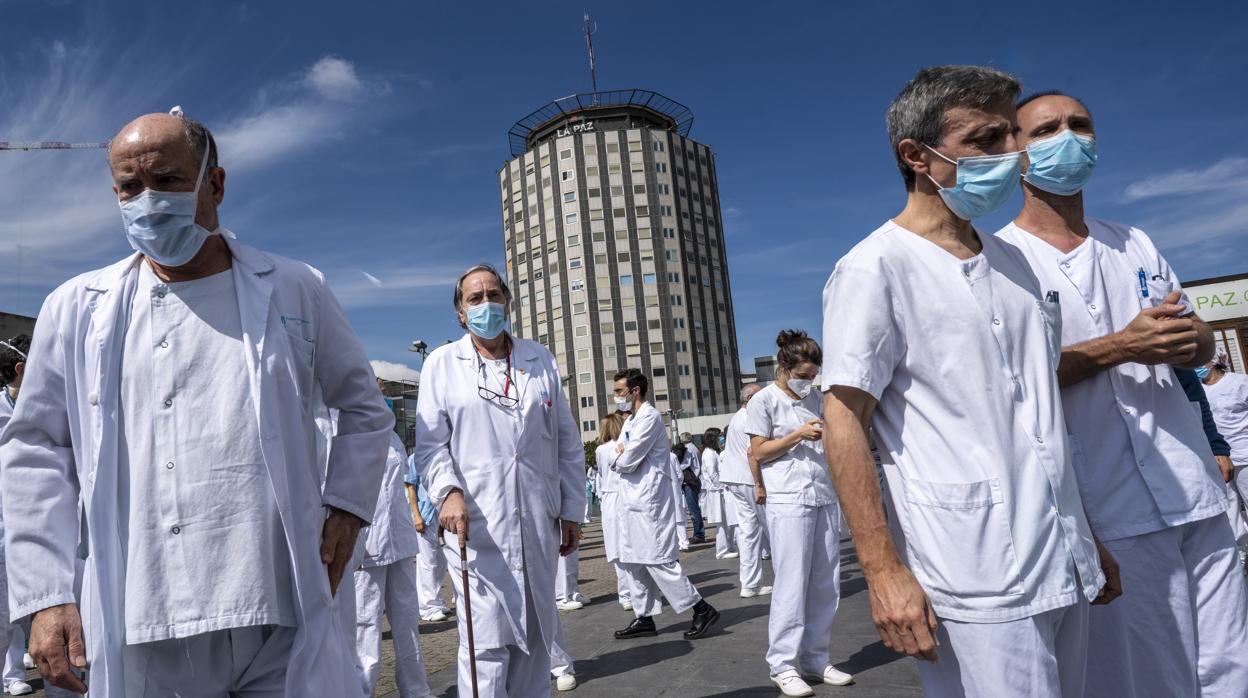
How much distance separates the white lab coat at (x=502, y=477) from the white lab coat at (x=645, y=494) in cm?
343

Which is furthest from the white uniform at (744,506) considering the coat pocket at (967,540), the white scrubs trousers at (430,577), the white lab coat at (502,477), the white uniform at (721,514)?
the coat pocket at (967,540)

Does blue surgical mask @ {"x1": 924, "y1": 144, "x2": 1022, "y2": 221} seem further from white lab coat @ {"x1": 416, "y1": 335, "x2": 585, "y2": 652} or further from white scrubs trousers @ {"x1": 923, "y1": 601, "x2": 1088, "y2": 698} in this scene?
white lab coat @ {"x1": 416, "y1": 335, "x2": 585, "y2": 652}

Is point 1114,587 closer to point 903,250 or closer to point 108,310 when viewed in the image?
point 903,250

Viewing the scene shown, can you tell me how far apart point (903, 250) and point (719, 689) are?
415 centimetres

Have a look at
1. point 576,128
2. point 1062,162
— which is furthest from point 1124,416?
point 576,128

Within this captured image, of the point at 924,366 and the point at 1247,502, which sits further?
the point at 1247,502

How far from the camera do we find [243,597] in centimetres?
225

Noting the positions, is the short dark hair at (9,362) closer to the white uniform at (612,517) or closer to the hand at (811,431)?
the hand at (811,431)

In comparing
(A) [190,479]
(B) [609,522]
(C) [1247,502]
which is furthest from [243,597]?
(C) [1247,502]

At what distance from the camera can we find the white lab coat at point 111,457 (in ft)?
7.37

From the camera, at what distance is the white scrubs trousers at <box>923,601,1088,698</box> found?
80.7 inches

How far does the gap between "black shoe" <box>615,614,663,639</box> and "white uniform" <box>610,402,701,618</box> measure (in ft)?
0.36

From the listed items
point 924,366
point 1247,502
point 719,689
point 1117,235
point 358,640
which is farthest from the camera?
point 1247,502

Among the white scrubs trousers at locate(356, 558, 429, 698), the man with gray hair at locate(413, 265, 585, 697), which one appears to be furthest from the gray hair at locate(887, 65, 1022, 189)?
the white scrubs trousers at locate(356, 558, 429, 698)
